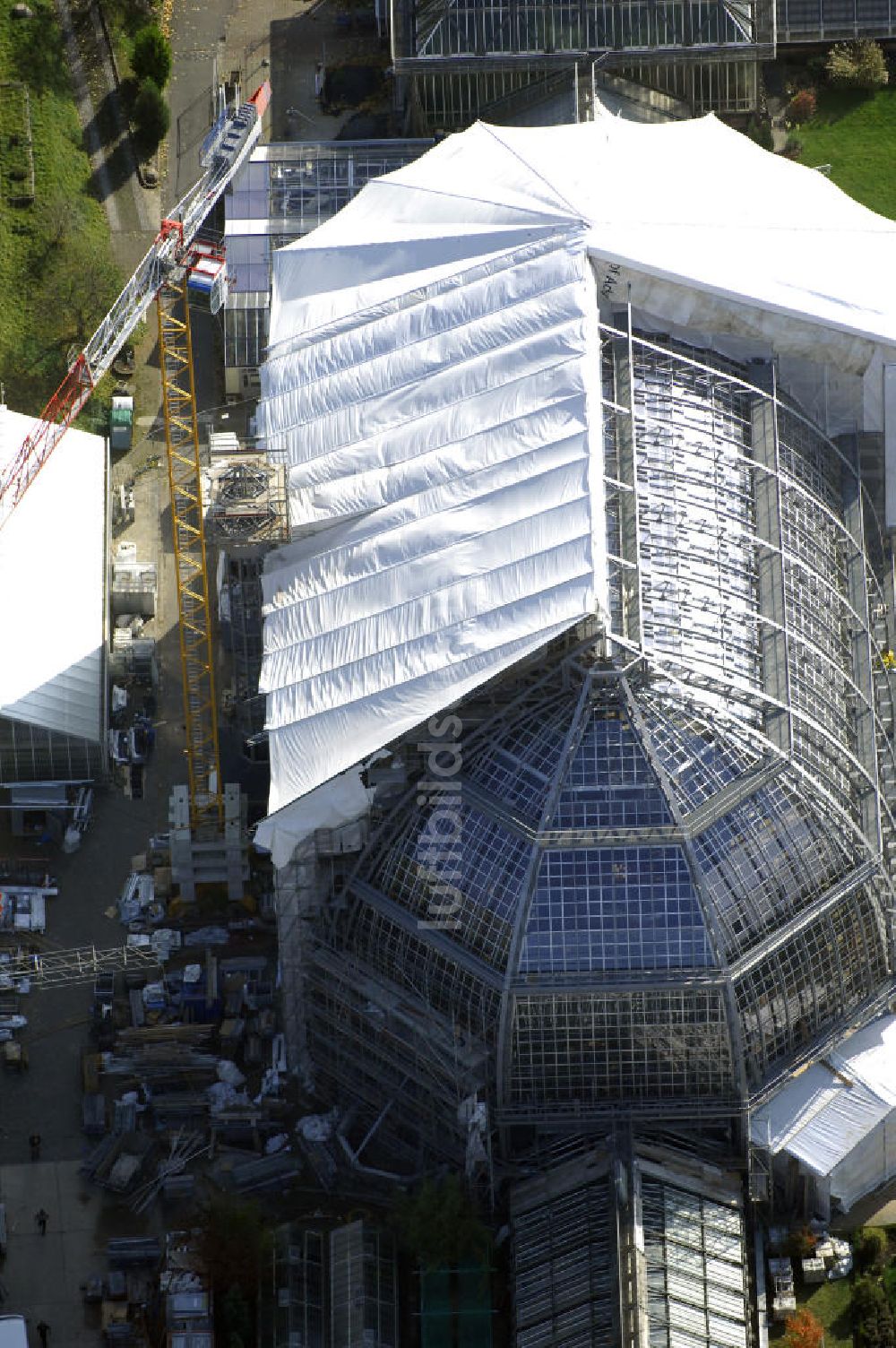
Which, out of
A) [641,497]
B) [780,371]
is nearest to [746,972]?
[641,497]

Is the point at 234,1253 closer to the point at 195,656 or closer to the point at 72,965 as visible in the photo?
the point at 72,965

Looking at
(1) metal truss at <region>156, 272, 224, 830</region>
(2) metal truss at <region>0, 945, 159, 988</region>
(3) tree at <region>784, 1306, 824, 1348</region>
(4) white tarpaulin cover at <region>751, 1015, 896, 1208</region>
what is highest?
(1) metal truss at <region>156, 272, 224, 830</region>

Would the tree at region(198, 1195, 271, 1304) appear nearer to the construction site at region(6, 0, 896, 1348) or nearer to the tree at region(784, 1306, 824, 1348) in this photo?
the construction site at region(6, 0, 896, 1348)

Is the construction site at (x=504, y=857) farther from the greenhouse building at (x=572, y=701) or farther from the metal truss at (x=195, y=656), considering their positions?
the metal truss at (x=195, y=656)

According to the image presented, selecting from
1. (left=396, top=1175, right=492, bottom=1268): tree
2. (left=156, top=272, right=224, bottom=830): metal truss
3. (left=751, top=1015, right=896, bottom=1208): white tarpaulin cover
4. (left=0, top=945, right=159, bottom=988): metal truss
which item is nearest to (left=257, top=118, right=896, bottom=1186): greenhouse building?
(left=751, top=1015, right=896, bottom=1208): white tarpaulin cover

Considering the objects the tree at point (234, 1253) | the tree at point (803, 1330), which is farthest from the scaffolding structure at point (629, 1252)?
the tree at point (234, 1253)

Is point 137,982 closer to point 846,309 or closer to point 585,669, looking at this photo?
point 585,669

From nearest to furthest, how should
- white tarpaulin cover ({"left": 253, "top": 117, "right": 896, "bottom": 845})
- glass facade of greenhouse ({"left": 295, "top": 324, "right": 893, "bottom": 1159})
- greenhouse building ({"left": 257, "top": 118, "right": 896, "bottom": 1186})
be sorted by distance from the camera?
glass facade of greenhouse ({"left": 295, "top": 324, "right": 893, "bottom": 1159})
greenhouse building ({"left": 257, "top": 118, "right": 896, "bottom": 1186})
white tarpaulin cover ({"left": 253, "top": 117, "right": 896, "bottom": 845})
